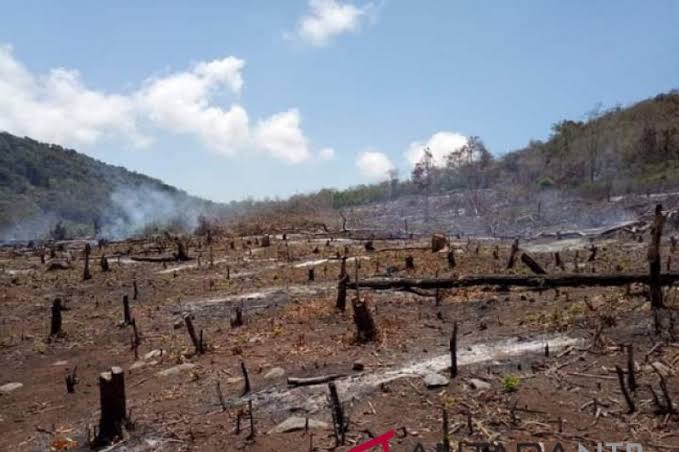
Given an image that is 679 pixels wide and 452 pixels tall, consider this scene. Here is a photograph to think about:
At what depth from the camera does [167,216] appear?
52.0 m

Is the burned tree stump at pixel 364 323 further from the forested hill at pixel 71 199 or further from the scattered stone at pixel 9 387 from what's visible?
the forested hill at pixel 71 199

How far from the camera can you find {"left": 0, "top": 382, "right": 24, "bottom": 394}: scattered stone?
8.28m

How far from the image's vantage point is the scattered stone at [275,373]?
7384mm

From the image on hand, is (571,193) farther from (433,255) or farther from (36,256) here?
(36,256)

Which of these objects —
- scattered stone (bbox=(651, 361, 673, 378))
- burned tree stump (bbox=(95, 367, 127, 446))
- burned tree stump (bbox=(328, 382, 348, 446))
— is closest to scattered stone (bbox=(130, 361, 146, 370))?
burned tree stump (bbox=(95, 367, 127, 446))

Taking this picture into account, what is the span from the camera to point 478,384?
6.23 meters

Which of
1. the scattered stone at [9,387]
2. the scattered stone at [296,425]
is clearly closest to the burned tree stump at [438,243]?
the scattered stone at [9,387]

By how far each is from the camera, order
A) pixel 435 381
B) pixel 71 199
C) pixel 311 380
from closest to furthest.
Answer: pixel 435 381, pixel 311 380, pixel 71 199

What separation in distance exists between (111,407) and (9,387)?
142 inches

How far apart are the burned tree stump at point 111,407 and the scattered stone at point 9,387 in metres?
3.33

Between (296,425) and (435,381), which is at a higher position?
(435,381)

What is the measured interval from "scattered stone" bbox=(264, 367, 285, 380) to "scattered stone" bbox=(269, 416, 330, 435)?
1539mm

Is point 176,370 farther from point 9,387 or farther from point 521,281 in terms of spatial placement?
point 521,281

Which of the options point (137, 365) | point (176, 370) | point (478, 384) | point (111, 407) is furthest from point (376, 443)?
point (137, 365)
